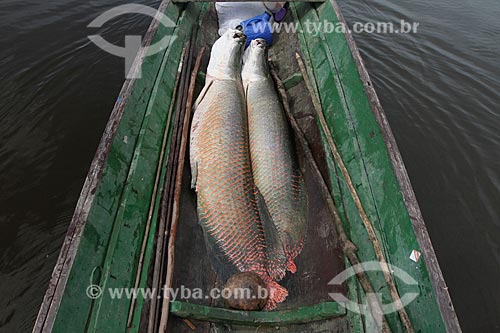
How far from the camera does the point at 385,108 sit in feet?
19.0

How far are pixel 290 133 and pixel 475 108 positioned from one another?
4436mm

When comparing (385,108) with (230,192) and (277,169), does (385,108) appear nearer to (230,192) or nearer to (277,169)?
(277,169)

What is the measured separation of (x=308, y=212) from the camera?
3041mm

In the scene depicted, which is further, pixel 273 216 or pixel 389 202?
pixel 273 216

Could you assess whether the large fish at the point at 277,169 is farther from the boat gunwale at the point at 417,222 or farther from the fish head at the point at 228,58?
the boat gunwale at the point at 417,222

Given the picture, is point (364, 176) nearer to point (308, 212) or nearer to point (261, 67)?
point (308, 212)

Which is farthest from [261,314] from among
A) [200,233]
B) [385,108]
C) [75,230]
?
[385,108]

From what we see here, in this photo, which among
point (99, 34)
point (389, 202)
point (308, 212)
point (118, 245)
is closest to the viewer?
point (118, 245)

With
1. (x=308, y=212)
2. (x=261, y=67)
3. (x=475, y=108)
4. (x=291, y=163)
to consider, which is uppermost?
(x=261, y=67)

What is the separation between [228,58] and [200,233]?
2.30 metres

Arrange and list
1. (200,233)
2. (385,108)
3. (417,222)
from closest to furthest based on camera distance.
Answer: (417,222)
(200,233)
(385,108)

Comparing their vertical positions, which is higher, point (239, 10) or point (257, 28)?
point (239, 10)

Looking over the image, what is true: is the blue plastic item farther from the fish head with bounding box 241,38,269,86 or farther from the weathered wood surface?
the weathered wood surface

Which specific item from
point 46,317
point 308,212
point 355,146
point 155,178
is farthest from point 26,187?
point 355,146
